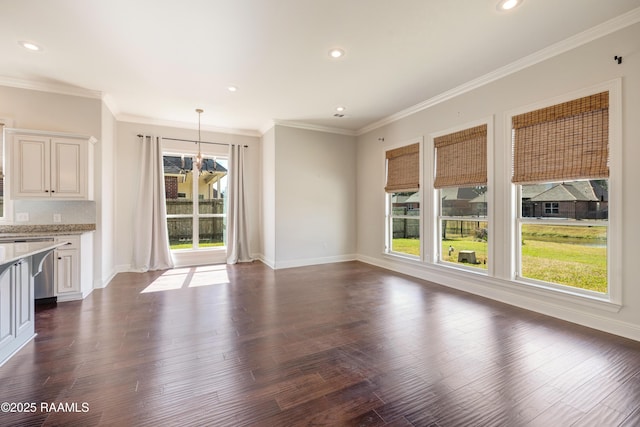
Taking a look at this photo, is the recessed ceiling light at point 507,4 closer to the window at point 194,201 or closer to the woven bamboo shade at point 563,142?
the woven bamboo shade at point 563,142

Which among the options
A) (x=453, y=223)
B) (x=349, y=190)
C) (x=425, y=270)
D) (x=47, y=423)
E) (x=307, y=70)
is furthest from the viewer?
(x=349, y=190)

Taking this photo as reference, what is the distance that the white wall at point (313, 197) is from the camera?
5832 mm

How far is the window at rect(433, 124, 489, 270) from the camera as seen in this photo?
160 inches

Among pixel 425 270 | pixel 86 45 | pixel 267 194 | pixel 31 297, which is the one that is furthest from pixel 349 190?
pixel 31 297

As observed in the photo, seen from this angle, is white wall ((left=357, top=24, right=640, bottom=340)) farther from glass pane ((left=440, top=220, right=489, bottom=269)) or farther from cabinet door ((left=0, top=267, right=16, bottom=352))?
cabinet door ((left=0, top=267, right=16, bottom=352))

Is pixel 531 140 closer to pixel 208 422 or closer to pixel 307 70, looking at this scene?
pixel 307 70

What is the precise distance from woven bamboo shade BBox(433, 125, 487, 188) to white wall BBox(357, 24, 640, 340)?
0.17 m

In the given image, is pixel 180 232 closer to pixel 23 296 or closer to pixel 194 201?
pixel 194 201

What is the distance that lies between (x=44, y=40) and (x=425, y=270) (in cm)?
600

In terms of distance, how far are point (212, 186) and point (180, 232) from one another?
126 cm

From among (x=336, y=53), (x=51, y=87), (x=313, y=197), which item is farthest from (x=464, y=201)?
(x=51, y=87)

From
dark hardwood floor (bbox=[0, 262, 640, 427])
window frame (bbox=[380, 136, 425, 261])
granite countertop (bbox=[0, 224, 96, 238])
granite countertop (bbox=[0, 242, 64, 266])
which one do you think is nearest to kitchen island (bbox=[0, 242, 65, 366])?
granite countertop (bbox=[0, 242, 64, 266])

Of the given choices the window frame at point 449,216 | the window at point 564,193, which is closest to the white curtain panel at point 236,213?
the window frame at point 449,216

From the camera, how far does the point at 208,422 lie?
1611mm
